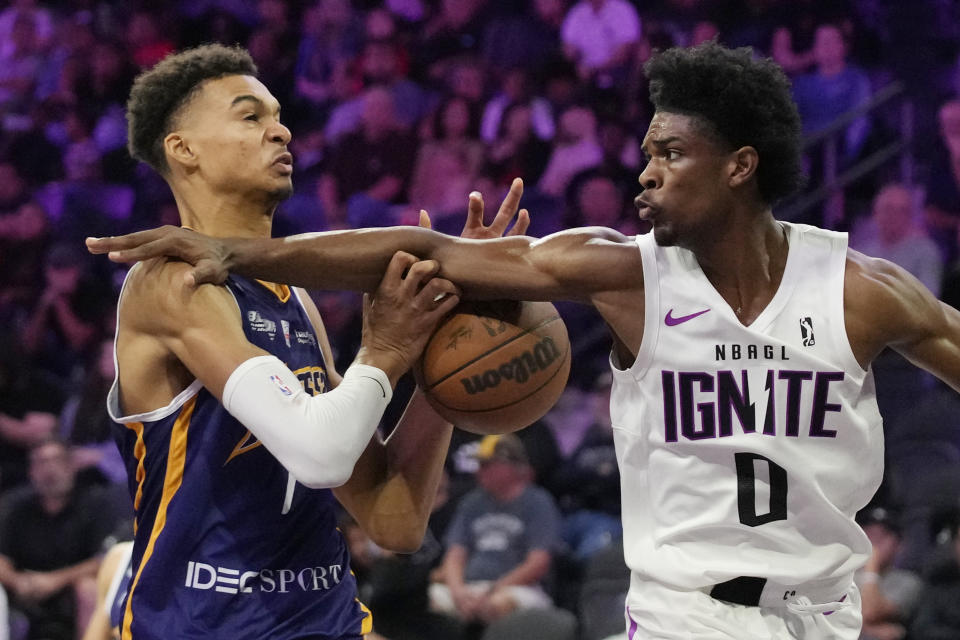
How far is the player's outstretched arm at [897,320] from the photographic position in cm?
294

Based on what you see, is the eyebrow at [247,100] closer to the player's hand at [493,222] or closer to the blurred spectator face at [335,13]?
the player's hand at [493,222]

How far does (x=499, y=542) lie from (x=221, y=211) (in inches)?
129

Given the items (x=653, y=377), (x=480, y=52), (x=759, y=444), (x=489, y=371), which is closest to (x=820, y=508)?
(x=759, y=444)

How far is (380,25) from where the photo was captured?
Result: 9406mm

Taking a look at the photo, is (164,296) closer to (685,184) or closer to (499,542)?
(685,184)

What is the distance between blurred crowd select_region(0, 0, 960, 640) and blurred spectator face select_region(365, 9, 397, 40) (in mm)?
18

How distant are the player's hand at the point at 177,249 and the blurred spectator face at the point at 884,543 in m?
3.92

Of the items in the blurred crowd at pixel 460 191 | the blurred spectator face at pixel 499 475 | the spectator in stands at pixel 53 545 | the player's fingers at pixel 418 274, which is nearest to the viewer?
the player's fingers at pixel 418 274

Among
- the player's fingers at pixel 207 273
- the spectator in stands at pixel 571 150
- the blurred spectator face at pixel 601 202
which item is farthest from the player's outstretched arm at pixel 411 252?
the spectator in stands at pixel 571 150

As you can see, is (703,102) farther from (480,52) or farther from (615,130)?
(480,52)

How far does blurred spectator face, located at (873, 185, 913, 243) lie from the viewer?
694cm

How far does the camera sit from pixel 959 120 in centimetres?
727

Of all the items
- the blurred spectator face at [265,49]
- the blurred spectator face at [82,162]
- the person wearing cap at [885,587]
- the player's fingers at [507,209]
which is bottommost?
the person wearing cap at [885,587]

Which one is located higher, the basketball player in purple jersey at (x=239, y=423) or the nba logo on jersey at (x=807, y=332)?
the nba logo on jersey at (x=807, y=332)
